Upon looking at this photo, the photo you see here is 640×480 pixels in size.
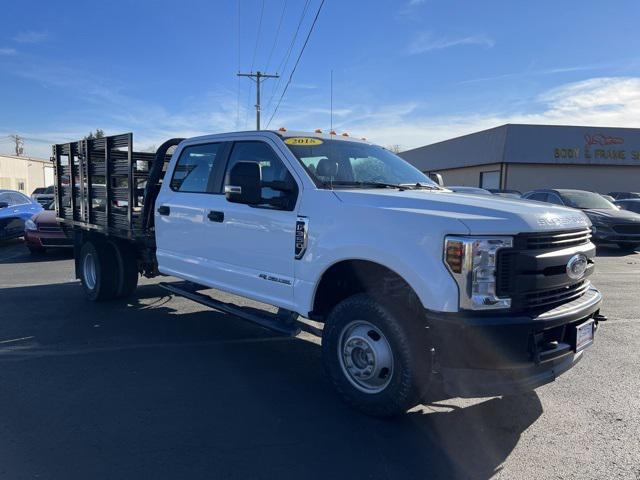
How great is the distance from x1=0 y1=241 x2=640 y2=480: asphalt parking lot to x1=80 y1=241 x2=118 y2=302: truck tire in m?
1.29

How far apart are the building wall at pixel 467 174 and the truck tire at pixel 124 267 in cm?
2932

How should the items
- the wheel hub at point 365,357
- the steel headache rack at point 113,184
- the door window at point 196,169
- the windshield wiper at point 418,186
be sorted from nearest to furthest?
the wheel hub at point 365,357, the windshield wiper at point 418,186, the door window at point 196,169, the steel headache rack at point 113,184

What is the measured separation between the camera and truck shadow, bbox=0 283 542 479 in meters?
3.01

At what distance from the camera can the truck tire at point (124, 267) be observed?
23.0ft

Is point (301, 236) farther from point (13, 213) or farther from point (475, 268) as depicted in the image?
point (13, 213)

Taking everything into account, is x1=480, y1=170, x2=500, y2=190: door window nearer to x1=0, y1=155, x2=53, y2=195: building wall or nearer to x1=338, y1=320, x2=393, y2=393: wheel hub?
x1=338, y1=320, x2=393, y2=393: wheel hub

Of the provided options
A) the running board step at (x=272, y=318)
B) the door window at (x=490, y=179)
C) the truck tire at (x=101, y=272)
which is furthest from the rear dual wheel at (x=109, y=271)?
the door window at (x=490, y=179)

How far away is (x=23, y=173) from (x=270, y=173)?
6063cm

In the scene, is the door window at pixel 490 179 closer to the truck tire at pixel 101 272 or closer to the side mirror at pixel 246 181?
the truck tire at pixel 101 272

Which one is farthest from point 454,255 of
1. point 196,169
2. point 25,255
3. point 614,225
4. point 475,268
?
point 25,255

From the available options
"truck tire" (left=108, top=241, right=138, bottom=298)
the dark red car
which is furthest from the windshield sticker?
the dark red car

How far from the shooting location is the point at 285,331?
13.7ft

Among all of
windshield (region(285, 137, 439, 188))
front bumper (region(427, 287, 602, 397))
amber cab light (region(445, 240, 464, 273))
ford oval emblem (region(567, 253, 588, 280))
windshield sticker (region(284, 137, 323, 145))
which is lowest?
front bumper (region(427, 287, 602, 397))

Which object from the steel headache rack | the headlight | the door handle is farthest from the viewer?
the steel headache rack
